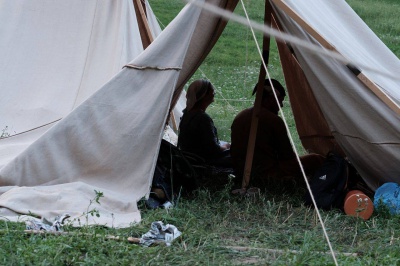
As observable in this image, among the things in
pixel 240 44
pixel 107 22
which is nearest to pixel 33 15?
pixel 107 22

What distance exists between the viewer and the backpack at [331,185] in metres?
5.18

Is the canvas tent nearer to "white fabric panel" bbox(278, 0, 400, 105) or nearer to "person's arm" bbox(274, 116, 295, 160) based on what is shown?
"white fabric panel" bbox(278, 0, 400, 105)

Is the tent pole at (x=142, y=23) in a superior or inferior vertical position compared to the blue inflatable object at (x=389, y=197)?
superior

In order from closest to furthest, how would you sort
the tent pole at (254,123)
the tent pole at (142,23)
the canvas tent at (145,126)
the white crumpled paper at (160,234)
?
the white crumpled paper at (160,234) → the canvas tent at (145,126) → the tent pole at (254,123) → the tent pole at (142,23)

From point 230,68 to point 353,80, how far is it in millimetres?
8553

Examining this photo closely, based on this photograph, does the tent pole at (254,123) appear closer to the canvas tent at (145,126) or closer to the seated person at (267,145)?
the seated person at (267,145)

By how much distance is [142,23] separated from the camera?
736 cm

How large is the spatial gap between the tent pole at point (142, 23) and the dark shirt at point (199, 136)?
3.96ft

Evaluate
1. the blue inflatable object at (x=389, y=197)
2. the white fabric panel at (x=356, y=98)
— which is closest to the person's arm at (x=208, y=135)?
the white fabric panel at (x=356, y=98)

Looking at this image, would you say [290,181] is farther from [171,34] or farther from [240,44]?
[240,44]

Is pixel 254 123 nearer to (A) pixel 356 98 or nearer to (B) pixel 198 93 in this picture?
(B) pixel 198 93

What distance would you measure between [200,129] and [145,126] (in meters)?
1.38

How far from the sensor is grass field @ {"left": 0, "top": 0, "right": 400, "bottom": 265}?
4023 millimetres

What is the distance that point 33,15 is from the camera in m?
7.65
